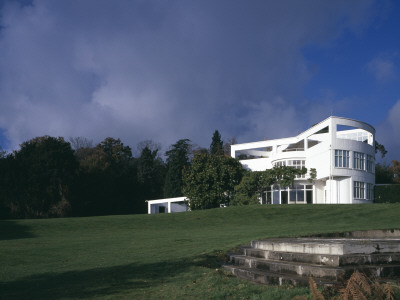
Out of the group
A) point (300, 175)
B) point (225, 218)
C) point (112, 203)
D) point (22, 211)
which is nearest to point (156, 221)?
point (225, 218)

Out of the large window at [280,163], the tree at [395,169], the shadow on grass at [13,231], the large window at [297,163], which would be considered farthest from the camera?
the tree at [395,169]

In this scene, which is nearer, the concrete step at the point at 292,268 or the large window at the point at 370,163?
the concrete step at the point at 292,268

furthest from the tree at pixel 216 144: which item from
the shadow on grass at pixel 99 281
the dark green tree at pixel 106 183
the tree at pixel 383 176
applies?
the shadow on grass at pixel 99 281

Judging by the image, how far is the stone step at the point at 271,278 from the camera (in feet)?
24.4

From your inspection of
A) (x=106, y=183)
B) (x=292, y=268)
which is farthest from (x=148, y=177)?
(x=292, y=268)

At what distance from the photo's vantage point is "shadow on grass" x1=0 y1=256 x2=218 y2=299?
29.0 feet

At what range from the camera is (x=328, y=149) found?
4306 centimetres

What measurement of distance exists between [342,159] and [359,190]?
3983 mm

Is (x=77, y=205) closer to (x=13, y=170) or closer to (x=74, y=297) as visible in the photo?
(x=13, y=170)

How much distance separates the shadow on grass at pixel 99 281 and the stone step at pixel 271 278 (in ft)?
5.18

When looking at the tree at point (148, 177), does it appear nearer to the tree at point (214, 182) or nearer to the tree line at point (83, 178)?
the tree line at point (83, 178)

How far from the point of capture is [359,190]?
4419 cm

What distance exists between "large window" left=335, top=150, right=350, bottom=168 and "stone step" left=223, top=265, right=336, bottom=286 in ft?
117

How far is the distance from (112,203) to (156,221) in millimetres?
39248
